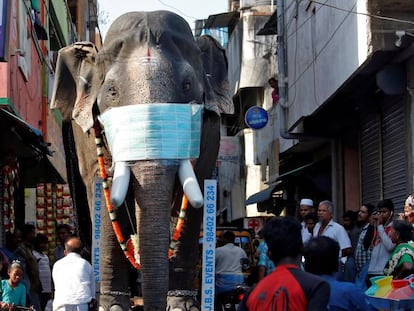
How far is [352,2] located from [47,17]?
1045 centimetres

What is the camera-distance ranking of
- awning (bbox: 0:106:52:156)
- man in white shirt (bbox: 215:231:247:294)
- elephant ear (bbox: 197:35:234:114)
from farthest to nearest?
man in white shirt (bbox: 215:231:247:294) → awning (bbox: 0:106:52:156) → elephant ear (bbox: 197:35:234:114)

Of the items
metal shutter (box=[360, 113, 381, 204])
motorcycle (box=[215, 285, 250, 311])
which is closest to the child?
motorcycle (box=[215, 285, 250, 311])

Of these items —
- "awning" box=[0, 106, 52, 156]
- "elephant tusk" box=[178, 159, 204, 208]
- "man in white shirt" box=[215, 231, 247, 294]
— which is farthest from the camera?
"man in white shirt" box=[215, 231, 247, 294]

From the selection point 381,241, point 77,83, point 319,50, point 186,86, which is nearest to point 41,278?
point 77,83

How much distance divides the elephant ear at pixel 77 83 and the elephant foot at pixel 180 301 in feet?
6.08

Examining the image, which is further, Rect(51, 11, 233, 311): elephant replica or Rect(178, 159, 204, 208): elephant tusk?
Rect(178, 159, 204, 208): elephant tusk

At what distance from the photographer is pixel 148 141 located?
A: 406 inches

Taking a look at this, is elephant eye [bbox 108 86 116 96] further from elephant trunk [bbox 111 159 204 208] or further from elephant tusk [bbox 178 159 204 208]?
elephant tusk [bbox 178 159 204 208]

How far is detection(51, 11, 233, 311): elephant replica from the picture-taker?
10.1m

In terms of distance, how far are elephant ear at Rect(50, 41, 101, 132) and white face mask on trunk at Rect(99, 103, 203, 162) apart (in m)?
0.62

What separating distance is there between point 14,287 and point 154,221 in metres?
2.53

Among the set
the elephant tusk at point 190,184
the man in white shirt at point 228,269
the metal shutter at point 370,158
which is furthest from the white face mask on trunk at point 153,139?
the metal shutter at point 370,158

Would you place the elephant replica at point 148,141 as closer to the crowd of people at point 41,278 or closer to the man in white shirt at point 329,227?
the crowd of people at point 41,278

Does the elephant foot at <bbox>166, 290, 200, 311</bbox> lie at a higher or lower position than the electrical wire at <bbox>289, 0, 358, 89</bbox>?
lower
